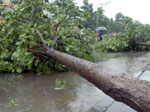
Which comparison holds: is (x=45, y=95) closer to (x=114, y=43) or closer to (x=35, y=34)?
(x=35, y=34)

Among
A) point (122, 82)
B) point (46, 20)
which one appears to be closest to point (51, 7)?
point (46, 20)

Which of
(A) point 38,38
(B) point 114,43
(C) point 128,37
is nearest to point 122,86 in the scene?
(A) point 38,38

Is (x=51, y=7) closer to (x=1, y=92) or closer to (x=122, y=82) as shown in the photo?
(x=1, y=92)

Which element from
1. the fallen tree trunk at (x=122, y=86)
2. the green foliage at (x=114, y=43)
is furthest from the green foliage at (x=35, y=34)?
the green foliage at (x=114, y=43)

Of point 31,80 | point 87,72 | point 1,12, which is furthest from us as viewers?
point 1,12

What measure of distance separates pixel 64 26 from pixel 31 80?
1.65 meters

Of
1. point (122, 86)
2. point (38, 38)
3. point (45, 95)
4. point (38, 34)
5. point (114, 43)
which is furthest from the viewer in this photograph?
point (114, 43)

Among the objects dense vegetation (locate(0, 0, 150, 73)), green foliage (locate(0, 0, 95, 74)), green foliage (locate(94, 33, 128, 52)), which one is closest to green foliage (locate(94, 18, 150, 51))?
green foliage (locate(94, 33, 128, 52))

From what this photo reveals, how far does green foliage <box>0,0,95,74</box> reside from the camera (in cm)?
378

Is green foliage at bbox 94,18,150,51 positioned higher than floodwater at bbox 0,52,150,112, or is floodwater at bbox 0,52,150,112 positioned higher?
green foliage at bbox 94,18,150,51

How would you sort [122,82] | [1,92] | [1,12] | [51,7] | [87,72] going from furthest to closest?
[51,7], [1,12], [1,92], [87,72], [122,82]

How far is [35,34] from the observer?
150 inches

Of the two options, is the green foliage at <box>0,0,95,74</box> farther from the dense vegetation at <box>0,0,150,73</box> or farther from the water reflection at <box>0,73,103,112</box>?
the water reflection at <box>0,73,103,112</box>

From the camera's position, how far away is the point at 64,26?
4.54 metres
